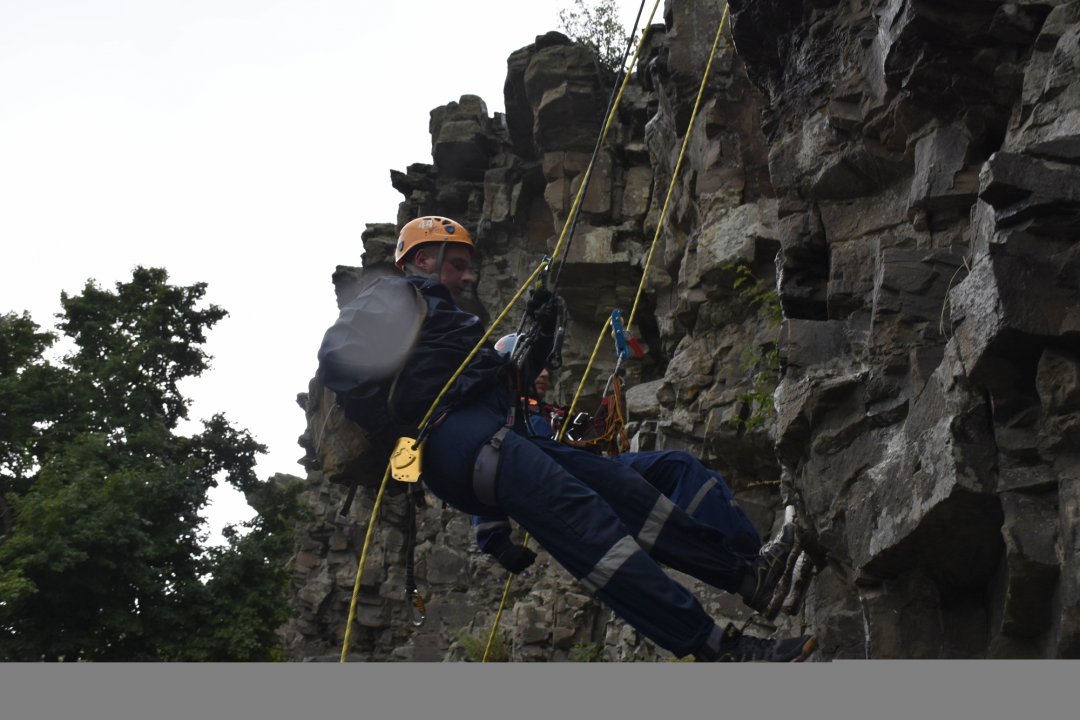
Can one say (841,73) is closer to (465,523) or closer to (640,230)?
(640,230)

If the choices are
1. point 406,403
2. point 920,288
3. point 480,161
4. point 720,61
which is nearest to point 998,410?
point 920,288

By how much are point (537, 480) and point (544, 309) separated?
1.23 metres

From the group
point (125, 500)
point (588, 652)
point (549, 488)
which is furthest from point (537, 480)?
point (125, 500)

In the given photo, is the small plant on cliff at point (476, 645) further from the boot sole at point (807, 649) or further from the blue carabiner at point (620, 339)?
the boot sole at point (807, 649)

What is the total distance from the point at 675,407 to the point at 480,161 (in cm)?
1601

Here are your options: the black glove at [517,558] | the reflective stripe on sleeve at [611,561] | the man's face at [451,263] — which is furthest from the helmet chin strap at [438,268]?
the reflective stripe on sleeve at [611,561]

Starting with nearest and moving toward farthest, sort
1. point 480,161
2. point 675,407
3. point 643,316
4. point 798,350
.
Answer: point 798,350 → point 675,407 → point 643,316 → point 480,161

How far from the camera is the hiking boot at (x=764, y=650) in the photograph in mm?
4984

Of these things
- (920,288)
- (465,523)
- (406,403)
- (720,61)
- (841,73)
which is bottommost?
(465,523)

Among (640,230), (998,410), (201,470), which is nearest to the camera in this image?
(998,410)

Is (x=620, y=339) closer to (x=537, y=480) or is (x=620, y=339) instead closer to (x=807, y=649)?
(x=537, y=480)

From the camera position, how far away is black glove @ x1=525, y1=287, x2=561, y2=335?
6.30 metres

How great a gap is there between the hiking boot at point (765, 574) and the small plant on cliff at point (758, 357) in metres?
3.09

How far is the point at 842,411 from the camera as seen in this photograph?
19.6 ft
